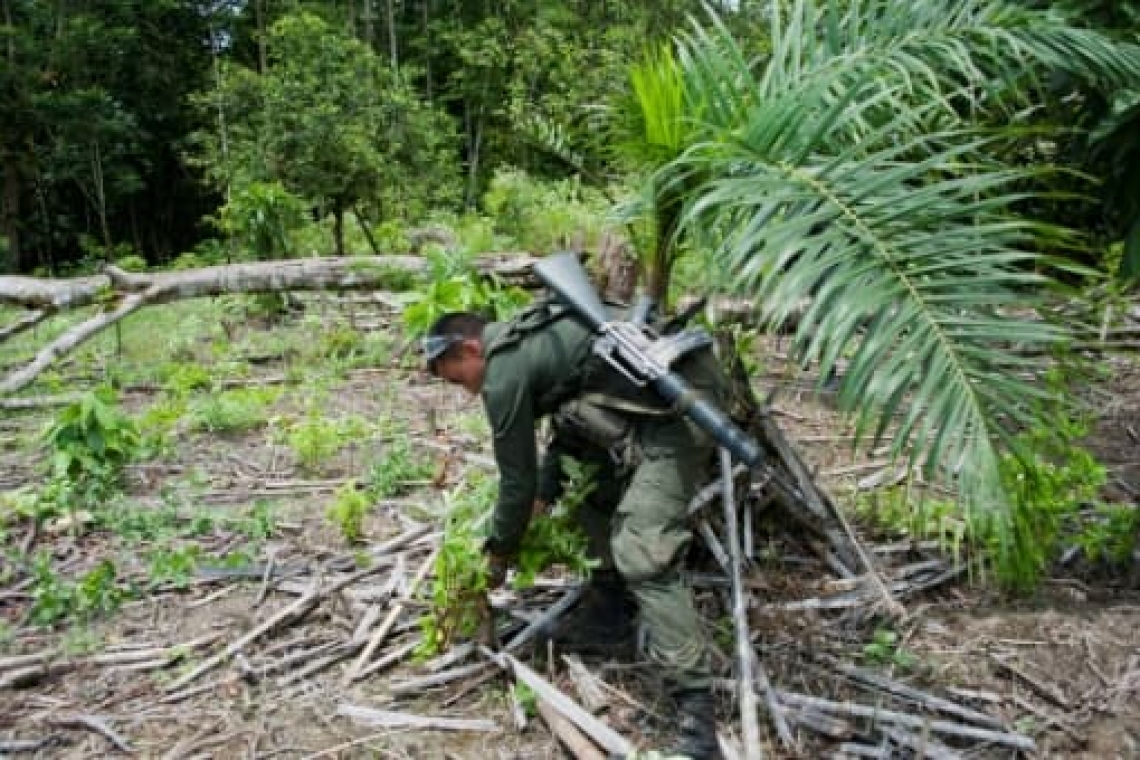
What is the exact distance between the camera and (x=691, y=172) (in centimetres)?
287

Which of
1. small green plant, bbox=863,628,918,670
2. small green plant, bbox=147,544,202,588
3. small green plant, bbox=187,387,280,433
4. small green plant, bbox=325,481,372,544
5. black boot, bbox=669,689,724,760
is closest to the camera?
black boot, bbox=669,689,724,760

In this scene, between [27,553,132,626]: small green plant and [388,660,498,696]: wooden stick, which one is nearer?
[388,660,498,696]: wooden stick

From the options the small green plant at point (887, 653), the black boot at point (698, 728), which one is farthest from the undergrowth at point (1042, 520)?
the black boot at point (698, 728)

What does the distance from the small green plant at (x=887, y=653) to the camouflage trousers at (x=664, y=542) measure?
0.73 m

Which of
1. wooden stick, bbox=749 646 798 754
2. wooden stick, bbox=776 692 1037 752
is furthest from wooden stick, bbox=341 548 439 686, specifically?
wooden stick, bbox=776 692 1037 752

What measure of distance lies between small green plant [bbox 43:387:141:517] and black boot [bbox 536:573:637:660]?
10.0 ft

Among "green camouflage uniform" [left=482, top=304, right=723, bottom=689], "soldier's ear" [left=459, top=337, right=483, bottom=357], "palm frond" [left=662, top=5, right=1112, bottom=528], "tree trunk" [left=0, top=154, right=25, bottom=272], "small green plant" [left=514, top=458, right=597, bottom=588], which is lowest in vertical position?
"tree trunk" [left=0, top=154, right=25, bottom=272]

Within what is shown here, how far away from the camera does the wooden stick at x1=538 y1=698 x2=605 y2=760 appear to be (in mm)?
3072

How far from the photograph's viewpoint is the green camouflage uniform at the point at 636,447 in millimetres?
3141

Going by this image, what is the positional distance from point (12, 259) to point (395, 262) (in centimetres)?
1424

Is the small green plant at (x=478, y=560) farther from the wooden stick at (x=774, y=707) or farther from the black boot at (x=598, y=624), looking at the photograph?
the wooden stick at (x=774, y=707)

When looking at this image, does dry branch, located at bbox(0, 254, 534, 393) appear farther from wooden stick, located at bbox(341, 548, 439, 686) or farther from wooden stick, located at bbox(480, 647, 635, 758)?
wooden stick, located at bbox(480, 647, 635, 758)

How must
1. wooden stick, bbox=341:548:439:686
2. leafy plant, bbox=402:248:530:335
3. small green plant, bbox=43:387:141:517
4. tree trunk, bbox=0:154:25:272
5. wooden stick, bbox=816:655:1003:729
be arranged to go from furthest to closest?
tree trunk, bbox=0:154:25:272 → small green plant, bbox=43:387:141:517 → leafy plant, bbox=402:248:530:335 → wooden stick, bbox=341:548:439:686 → wooden stick, bbox=816:655:1003:729

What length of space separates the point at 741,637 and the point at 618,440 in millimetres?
786
